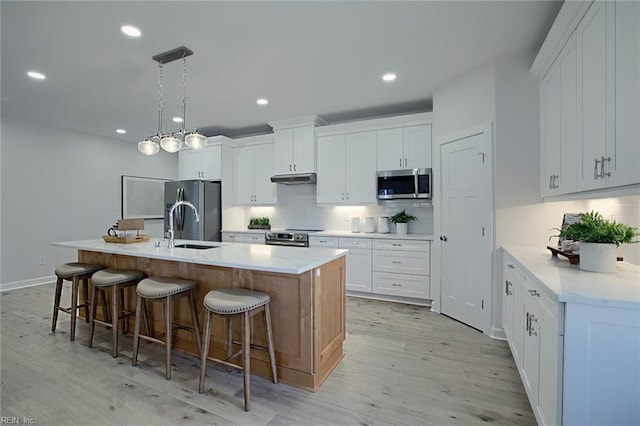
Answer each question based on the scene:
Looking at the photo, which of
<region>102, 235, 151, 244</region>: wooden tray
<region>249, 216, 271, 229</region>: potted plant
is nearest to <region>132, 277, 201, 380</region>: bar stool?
<region>102, 235, 151, 244</region>: wooden tray

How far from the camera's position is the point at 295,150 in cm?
471

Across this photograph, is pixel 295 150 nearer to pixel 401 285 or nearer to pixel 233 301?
pixel 401 285

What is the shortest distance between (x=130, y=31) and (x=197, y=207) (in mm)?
2966

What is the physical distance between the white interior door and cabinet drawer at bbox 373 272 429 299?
303mm

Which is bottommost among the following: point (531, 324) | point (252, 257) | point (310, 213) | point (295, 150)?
point (531, 324)

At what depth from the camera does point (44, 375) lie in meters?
2.26

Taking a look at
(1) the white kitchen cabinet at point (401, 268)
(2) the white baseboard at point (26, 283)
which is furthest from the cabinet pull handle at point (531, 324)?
(2) the white baseboard at point (26, 283)

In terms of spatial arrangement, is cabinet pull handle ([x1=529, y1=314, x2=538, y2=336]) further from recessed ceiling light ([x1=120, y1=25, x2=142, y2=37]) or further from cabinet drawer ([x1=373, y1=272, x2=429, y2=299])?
recessed ceiling light ([x1=120, y1=25, x2=142, y2=37])

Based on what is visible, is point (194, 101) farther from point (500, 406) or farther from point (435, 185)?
point (500, 406)

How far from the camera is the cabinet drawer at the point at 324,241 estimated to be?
14.0 feet

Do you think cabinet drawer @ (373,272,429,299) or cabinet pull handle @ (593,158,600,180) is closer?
cabinet pull handle @ (593,158,600,180)

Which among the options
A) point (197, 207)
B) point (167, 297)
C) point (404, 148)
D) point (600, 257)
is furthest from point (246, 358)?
point (197, 207)

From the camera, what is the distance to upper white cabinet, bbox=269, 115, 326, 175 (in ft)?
15.1

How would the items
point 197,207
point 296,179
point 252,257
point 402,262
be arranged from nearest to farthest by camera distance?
point 252,257 → point 402,262 → point 296,179 → point 197,207
